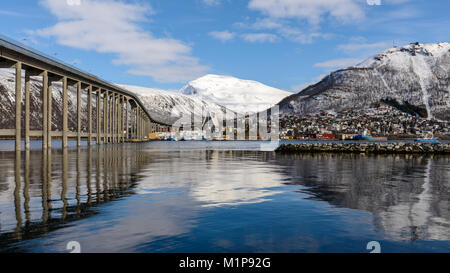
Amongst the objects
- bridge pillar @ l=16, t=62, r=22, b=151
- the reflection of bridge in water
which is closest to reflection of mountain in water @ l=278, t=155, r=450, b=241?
the reflection of bridge in water

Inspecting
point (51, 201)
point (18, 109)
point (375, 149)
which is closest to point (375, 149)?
point (375, 149)

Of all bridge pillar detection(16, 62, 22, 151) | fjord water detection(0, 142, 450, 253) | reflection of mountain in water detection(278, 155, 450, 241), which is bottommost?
reflection of mountain in water detection(278, 155, 450, 241)

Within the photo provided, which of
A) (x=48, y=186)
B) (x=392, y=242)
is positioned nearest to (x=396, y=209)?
(x=392, y=242)

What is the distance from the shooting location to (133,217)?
11719 millimetres

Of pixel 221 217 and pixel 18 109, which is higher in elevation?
pixel 18 109

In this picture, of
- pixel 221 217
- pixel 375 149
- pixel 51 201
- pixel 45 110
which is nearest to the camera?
pixel 221 217

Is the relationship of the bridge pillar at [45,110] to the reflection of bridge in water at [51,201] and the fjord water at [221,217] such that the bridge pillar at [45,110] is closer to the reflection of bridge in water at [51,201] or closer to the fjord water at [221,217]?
the reflection of bridge in water at [51,201]

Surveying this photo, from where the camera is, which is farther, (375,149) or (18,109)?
(375,149)

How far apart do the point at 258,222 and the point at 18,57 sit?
65.6m

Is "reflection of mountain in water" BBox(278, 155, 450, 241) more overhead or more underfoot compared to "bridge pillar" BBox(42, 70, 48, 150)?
more underfoot

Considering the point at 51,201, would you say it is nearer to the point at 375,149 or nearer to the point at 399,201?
the point at 399,201

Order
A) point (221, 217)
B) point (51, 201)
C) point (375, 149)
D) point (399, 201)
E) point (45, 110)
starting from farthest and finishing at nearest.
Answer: point (45, 110), point (375, 149), point (399, 201), point (51, 201), point (221, 217)

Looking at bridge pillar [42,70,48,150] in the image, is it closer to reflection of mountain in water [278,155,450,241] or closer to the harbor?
the harbor
